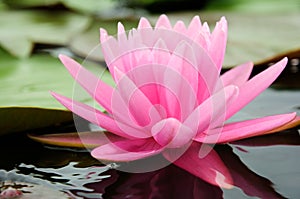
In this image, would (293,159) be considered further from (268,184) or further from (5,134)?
(5,134)

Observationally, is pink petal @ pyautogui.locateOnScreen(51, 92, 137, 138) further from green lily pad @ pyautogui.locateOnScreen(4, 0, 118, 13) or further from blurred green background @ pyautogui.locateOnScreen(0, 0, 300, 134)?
green lily pad @ pyautogui.locateOnScreen(4, 0, 118, 13)

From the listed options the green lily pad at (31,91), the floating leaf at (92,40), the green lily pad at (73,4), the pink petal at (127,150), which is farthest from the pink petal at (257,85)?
the green lily pad at (73,4)

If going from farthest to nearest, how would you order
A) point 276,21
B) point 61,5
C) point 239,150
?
point 61,5
point 276,21
point 239,150

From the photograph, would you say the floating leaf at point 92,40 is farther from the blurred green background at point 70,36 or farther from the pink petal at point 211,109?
the pink petal at point 211,109

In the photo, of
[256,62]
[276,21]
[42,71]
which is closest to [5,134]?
[42,71]

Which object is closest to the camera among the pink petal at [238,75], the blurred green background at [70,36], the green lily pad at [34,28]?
the pink petal at [238,75]

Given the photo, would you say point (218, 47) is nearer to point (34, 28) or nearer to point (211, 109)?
point (211, 109)
